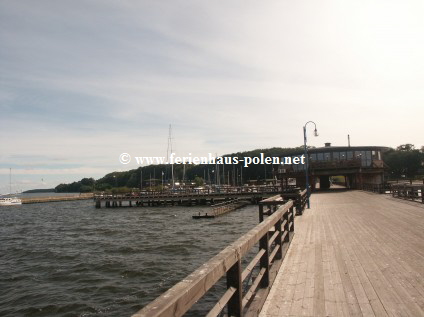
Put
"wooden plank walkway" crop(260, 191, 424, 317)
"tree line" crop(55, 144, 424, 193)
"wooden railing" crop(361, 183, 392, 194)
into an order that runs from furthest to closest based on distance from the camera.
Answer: "tree line" crop(55, 144, 424, 193) < "wooden railing" crop(361, 183, 392, 194) < "wooden plank walkway" crop(260, 191, 424, 317)

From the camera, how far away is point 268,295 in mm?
5477

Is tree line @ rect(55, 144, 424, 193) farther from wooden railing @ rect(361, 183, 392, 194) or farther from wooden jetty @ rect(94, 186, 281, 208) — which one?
wooden railing @ rect(361, 183, 392, 194)

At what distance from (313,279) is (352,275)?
0.77 meters

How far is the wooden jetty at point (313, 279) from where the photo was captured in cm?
301

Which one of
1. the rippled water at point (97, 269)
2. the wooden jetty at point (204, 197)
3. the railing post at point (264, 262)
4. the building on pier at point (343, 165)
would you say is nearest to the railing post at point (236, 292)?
the railing post at point (264, 262)

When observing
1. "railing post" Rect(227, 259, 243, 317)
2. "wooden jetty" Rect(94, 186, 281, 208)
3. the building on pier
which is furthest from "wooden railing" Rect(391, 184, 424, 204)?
"wooden jetty" Rect(94, 186, 281, 208)

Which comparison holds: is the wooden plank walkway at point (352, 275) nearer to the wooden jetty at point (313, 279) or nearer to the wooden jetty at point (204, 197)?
the wooden jetty at point (313, 279)

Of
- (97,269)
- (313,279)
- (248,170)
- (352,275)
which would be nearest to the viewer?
(313,279)

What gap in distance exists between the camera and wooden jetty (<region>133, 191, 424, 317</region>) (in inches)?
118

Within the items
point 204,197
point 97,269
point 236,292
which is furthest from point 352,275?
point 204,197

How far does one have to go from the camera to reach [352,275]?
250 inches

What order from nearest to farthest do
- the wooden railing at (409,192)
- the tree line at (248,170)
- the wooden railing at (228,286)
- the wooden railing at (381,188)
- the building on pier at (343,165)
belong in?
the wooden railing at (228,286), the wooden railing at (409,192), the wooden railing at (381,188), the building on pier at (343,165), the tree line at (248,170)

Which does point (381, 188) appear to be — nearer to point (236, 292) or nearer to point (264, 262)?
point (264, 262)

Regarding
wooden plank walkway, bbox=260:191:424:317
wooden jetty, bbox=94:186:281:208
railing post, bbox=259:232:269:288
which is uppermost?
railing post, bbox=259:232:269:288
